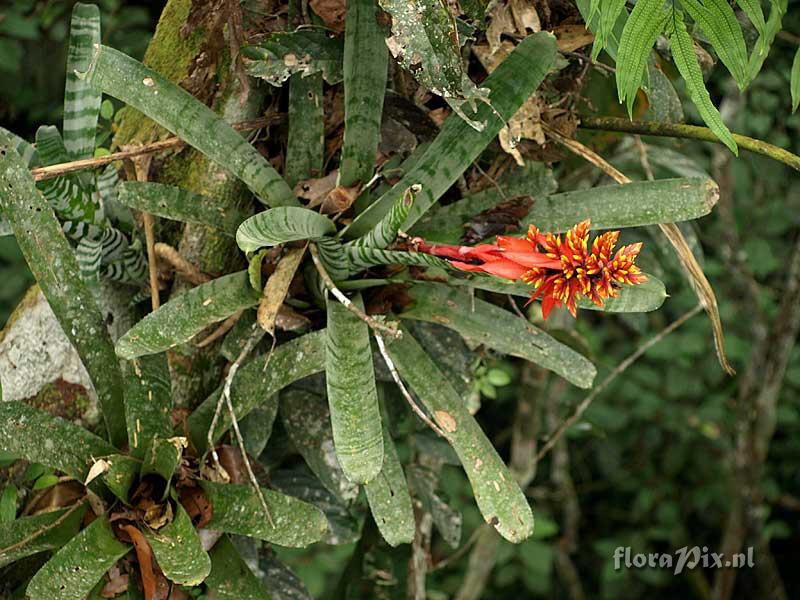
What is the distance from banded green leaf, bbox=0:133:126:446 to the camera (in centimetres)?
81

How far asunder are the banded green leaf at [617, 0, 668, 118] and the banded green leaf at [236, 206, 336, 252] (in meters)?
0.30

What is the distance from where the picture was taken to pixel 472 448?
34.9 inches

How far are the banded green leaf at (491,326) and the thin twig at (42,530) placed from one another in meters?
0.39

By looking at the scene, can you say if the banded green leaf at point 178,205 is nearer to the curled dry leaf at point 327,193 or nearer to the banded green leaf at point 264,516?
the curled dry leaf at point 327,193

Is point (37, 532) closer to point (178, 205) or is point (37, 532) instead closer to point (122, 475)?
point (122, 475)

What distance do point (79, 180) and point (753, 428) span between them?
66.9 inches

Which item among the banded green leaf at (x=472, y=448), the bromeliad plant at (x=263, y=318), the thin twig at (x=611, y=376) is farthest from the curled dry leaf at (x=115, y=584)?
the thin twig at (x=611, y=376)

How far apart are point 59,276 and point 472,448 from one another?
45cm

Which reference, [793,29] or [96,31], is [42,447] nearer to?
[96,31]

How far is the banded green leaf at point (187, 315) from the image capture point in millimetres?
786

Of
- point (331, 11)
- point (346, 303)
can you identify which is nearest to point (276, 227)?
point (346, 303)

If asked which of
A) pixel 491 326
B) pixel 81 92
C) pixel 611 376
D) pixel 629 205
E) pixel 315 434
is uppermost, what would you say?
pixel 81 92

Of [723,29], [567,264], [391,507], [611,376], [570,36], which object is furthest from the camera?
[611,376]

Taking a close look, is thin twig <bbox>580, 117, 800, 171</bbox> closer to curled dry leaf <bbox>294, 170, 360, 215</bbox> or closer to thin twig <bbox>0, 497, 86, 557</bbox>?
curled dry leaf <bbox>294, 170, 360, 215</bbox>
